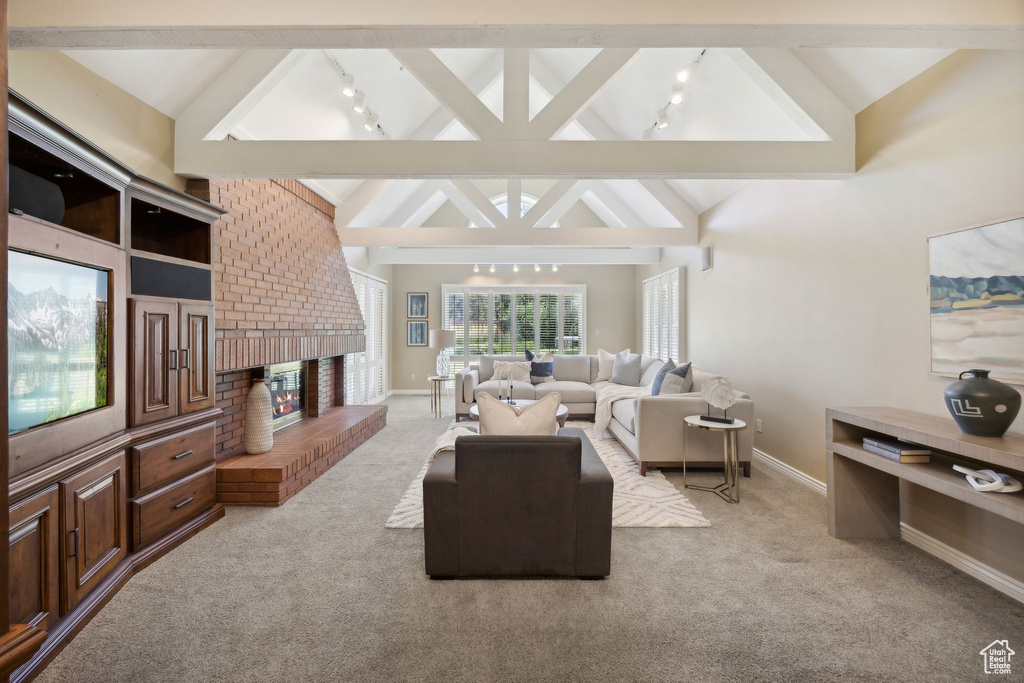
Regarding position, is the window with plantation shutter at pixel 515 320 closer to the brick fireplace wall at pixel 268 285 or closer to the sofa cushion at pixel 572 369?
the sofa cushion at pixel 572 369

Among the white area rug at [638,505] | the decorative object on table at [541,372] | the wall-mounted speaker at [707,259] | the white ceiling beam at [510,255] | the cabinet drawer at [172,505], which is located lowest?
the white area rug at [638,505]

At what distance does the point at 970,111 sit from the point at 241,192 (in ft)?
15.2

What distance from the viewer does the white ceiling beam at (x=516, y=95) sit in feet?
10.4

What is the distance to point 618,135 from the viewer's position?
17.4 ft

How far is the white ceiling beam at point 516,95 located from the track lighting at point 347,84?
53.8 inches

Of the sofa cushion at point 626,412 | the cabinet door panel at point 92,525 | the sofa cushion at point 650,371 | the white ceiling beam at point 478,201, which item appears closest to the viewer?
the cabinet door panel at point 92,525

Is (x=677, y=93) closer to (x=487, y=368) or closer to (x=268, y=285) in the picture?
(x=268, y=285)

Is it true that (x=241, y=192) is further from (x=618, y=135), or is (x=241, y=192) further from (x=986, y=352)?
(x=986, y=352)

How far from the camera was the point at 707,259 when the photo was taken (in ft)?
17.6

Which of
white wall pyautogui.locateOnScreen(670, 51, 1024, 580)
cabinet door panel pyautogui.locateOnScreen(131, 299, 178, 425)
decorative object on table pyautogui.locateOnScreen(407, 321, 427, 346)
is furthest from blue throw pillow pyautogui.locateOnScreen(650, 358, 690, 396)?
decorative object on table pyautogui.locateOnScreen(407, 321, 427, 346)

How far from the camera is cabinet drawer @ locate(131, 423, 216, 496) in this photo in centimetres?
231

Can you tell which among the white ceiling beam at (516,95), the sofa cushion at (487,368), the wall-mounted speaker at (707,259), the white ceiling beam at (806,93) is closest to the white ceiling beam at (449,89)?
the white ceiling beam at (516,95)

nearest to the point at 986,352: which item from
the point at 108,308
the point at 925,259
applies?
the point at 925,259

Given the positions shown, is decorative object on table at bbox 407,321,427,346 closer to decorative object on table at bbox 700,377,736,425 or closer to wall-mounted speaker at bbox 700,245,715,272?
wall-mounted speaker at bbox 700,245,715,272
